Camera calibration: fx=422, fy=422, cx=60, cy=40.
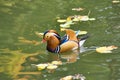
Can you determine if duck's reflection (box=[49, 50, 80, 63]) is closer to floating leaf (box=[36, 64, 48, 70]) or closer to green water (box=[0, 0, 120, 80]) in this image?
green water (box=[0, 0, 120, 80])

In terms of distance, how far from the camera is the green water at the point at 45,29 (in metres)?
6.58

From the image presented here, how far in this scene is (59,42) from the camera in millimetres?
7590

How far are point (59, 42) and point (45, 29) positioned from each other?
122cm

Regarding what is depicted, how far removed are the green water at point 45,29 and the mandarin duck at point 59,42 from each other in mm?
143

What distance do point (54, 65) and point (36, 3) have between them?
4.26 m

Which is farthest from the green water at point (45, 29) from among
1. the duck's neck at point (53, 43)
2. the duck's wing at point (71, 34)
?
the duck's wing at point (71, 34)

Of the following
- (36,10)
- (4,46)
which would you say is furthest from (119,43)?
(36,10)

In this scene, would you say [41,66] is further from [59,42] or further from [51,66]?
[59,42]

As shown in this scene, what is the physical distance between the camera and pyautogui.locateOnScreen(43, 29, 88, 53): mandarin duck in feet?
24.6

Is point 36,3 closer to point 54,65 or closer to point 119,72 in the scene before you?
point 54,65

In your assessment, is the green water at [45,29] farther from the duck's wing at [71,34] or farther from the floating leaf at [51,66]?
the duck's wing at [71,34]

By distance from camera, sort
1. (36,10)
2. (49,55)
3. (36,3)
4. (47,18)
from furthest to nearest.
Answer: (36,3) → (36,10) → (47,18) → (49,55)

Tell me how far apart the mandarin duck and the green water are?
0.47 feet

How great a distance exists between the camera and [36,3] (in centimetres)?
1088
